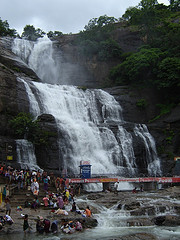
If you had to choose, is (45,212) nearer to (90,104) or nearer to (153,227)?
(153,227)

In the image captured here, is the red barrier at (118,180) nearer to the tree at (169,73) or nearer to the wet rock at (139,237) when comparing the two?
the wet rock at (139,237)

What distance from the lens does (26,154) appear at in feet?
105

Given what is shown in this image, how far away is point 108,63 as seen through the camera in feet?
204

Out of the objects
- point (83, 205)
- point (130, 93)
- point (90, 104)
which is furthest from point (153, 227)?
point (130, 93)

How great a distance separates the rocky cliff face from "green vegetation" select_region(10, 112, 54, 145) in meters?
0.84

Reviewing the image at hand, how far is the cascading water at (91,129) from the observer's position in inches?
1431

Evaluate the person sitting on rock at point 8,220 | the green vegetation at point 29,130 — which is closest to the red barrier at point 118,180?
the green vegetation at point 29,130

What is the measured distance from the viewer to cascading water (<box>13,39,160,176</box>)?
119 ft

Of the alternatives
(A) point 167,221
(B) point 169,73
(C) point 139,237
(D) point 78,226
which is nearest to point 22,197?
(D) point 78,226

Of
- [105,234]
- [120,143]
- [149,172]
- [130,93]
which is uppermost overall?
[130,93]

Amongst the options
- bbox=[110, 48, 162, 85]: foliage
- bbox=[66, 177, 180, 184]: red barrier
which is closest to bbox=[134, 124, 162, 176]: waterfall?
bbox=[66, 177, 180, 184]: red barrier

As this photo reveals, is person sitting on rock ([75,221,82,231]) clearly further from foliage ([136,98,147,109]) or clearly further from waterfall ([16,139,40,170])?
foliage ([136,98,147,109])

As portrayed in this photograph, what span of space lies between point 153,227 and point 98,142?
22.1 meters

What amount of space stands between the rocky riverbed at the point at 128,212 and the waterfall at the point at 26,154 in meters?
7.25
